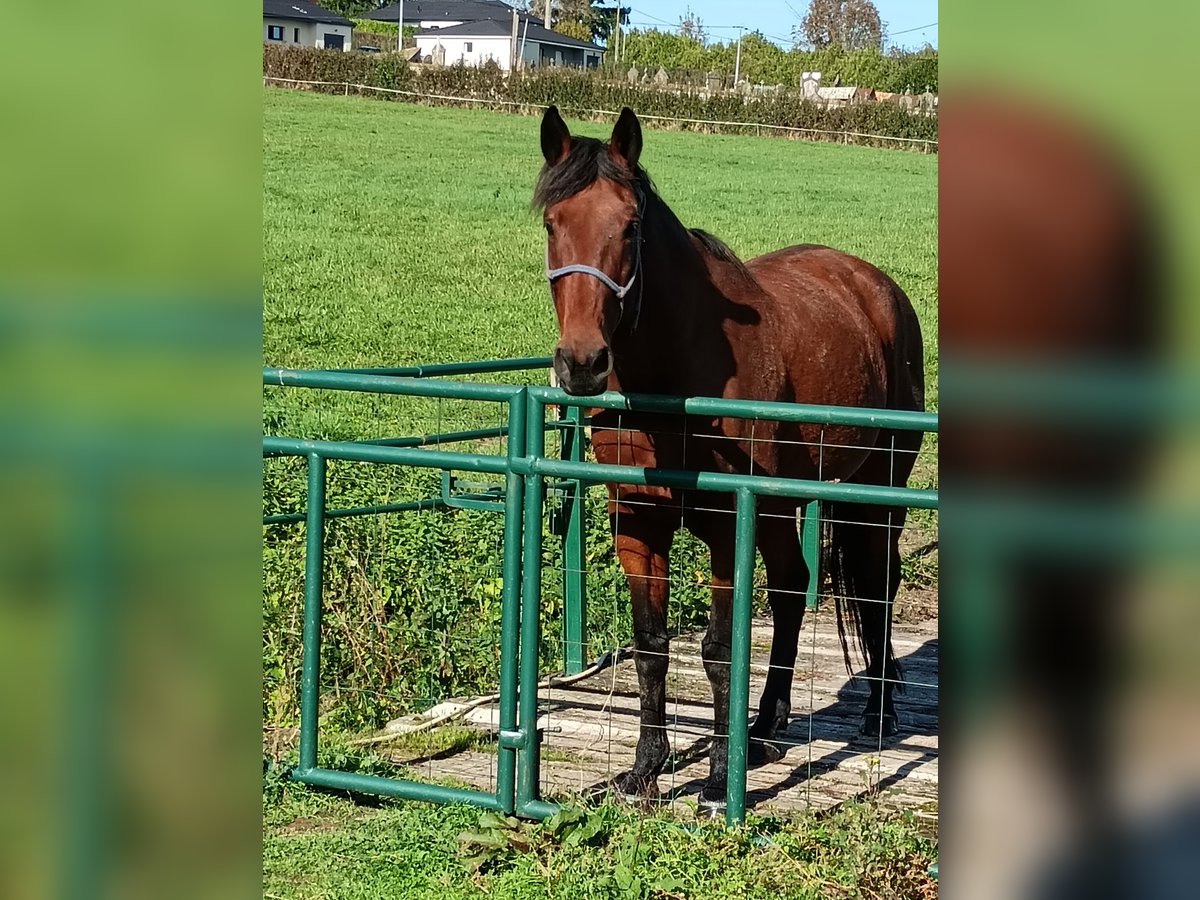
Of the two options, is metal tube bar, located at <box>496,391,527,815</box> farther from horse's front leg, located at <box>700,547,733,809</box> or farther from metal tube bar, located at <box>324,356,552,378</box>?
metal tube bar, located at <box>324,356,552,378</box>

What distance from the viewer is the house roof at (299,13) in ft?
232

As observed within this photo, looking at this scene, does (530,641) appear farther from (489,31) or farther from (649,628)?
(489,31)

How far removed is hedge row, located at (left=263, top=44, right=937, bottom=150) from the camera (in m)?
37.2

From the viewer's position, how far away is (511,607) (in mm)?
4520

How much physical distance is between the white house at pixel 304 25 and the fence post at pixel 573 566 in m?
67.9

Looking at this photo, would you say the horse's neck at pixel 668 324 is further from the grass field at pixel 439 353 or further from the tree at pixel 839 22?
the tree at pixel 839 22

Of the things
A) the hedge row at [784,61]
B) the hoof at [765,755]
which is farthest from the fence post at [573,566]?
the hedge row at [784,61]

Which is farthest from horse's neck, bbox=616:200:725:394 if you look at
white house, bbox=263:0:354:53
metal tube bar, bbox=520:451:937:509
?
white house, bbox=263:0:354:53

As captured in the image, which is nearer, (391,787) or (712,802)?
(712,802)

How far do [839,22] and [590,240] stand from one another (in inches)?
3296

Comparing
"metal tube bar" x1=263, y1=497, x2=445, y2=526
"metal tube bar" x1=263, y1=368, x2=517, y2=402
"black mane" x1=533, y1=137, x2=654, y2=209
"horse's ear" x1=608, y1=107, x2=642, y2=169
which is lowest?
"metal tube bar" x1=263, y1=497, x2=445, y2=526

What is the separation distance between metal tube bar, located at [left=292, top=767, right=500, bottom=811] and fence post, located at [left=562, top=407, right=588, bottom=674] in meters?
1.69

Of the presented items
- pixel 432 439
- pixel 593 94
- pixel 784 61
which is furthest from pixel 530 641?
pixel 784 61
